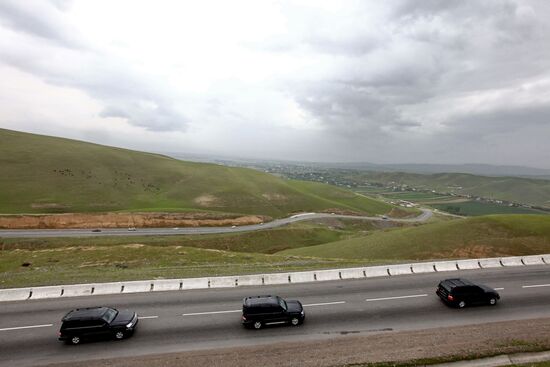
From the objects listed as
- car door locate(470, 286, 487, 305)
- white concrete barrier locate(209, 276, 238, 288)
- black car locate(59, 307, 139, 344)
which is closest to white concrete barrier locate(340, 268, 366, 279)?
car door locate(470, 286, 487, 305)

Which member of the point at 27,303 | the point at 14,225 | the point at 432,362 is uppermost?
the point at 432,362

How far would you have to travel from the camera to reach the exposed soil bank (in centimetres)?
1595

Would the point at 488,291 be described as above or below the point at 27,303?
above

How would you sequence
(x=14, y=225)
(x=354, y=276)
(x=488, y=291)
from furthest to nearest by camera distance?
(x=14, y=225) < (x=354, y=276) < (x=488, y=291)

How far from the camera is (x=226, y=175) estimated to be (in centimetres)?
13900

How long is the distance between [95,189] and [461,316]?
102 metres

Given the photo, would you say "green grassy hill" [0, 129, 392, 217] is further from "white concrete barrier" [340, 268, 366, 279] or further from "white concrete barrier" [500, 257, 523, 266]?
"white concrete barrier" [500, 257, 523, 266]

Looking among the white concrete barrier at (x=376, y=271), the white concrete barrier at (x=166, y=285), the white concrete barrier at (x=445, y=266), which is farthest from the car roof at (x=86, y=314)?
the white concrete barrier at (x=445, y=266)

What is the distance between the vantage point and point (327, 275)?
28438mm

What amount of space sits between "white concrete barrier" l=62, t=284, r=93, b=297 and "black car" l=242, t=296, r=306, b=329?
1412cm

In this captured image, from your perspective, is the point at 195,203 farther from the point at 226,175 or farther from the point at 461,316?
the point at 461,316

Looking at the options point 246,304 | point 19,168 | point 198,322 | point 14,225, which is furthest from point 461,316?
point 19,168

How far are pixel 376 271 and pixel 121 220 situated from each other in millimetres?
67862

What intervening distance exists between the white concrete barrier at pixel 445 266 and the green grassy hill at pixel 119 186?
2847 inches
